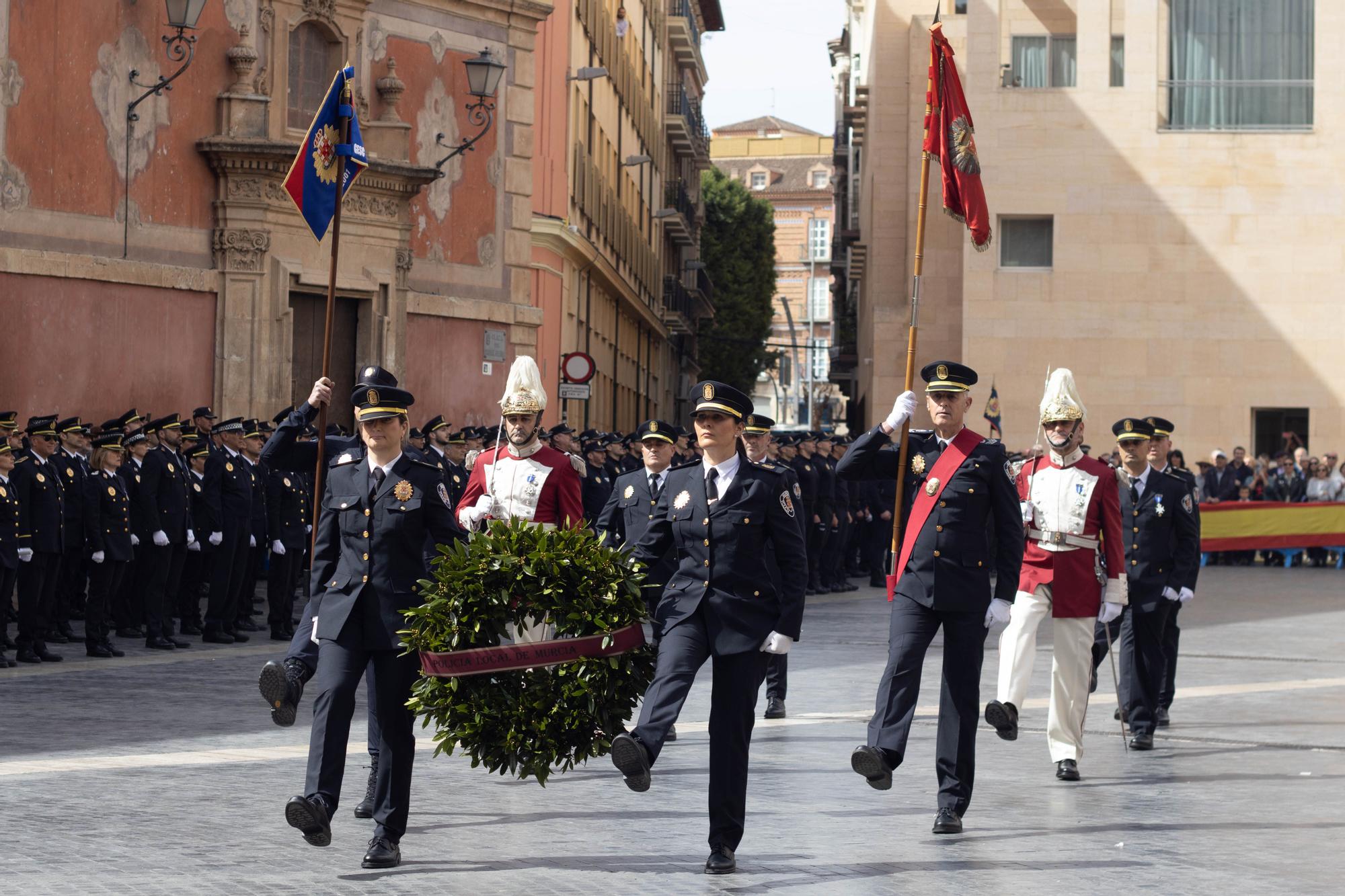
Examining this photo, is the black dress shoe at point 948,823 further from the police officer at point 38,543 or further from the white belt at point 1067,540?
the police officer at point 38,543

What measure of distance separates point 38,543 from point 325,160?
224 inches

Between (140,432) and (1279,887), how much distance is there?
42.0 ft

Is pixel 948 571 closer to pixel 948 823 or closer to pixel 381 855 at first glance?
pixel 948 823

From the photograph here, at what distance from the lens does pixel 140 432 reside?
1820cm

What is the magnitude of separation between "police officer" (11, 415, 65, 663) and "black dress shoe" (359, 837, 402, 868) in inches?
335

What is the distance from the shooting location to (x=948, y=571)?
9461 mm

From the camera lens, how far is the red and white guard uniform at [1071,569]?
11102mm

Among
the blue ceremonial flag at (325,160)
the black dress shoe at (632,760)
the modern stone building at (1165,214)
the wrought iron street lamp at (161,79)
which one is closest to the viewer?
the black dress shoe at (632,760)

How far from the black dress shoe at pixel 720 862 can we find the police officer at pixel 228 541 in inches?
415

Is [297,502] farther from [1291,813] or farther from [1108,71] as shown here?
[1108,71]

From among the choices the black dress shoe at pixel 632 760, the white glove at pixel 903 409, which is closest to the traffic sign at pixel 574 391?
the white glove at pixel 903 409

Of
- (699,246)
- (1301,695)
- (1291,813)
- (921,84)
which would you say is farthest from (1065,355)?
(699,246)

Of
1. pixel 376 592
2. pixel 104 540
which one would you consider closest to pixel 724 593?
pixel 376 592

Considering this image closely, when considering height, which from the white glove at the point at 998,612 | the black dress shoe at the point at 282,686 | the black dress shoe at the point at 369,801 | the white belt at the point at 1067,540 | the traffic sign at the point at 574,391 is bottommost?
the black dress shoe at the point at 369,801
